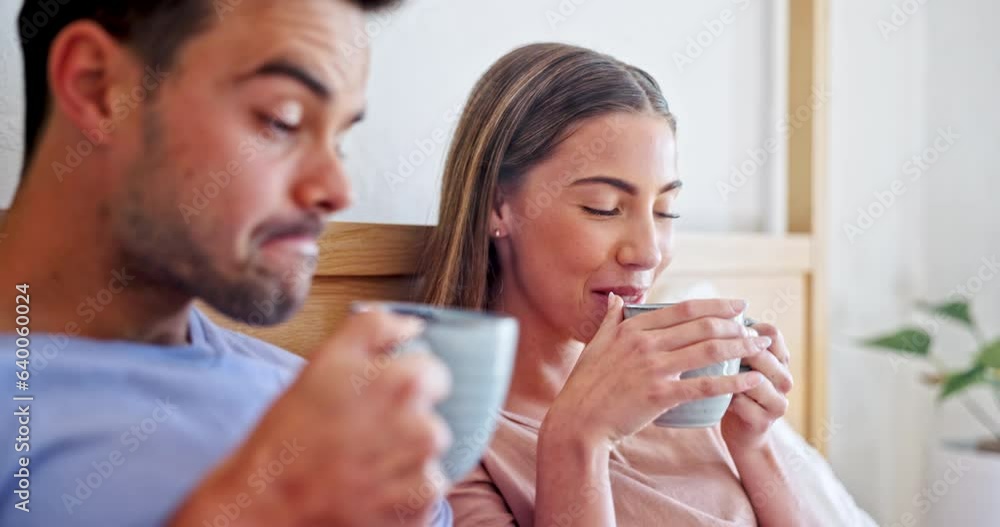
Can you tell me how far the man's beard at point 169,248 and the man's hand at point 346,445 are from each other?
12 cm

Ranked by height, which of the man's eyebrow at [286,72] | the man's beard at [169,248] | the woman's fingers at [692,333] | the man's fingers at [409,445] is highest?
the man's eyebrow at [286,72]

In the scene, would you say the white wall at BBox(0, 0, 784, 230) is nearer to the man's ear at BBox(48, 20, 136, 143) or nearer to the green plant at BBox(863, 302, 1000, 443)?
the man's ear at BBox(48, 20, 136, 143)

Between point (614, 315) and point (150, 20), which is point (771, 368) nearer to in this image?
point (614, 315)

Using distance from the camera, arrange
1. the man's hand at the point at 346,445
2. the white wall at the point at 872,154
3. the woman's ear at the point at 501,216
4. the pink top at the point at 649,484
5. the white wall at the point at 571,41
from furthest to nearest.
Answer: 1. the white wall at the point at 872,154
2. the white wall at the point at 571,41
3. the woman's ear at the point at 501,216
4. the pink top at the point at 649,484
5. the man's hand at the point at 346,445

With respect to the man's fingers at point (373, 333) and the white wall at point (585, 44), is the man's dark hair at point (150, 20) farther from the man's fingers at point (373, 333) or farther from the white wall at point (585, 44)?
the white wall at point (585, 44)

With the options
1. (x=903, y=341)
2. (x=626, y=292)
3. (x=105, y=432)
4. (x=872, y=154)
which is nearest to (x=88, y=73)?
(x=105, y=432)

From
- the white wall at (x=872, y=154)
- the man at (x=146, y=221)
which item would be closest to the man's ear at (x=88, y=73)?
the man at (x=146, y=221)

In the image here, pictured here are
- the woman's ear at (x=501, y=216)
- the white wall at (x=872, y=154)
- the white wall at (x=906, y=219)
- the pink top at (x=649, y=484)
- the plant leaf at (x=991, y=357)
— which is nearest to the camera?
the pink top at (x=649, y=484)

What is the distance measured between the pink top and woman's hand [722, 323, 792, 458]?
0.17 feet

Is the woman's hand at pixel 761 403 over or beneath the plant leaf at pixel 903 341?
over

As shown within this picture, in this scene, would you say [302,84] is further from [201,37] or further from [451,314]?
[451,314]

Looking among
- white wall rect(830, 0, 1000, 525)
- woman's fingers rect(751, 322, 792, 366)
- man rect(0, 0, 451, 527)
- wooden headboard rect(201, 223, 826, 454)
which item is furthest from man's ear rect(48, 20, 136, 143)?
white wall rect(830, 0, 1000, 525)

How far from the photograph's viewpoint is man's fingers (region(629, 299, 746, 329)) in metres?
0.92

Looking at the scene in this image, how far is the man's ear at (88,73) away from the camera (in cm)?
56
